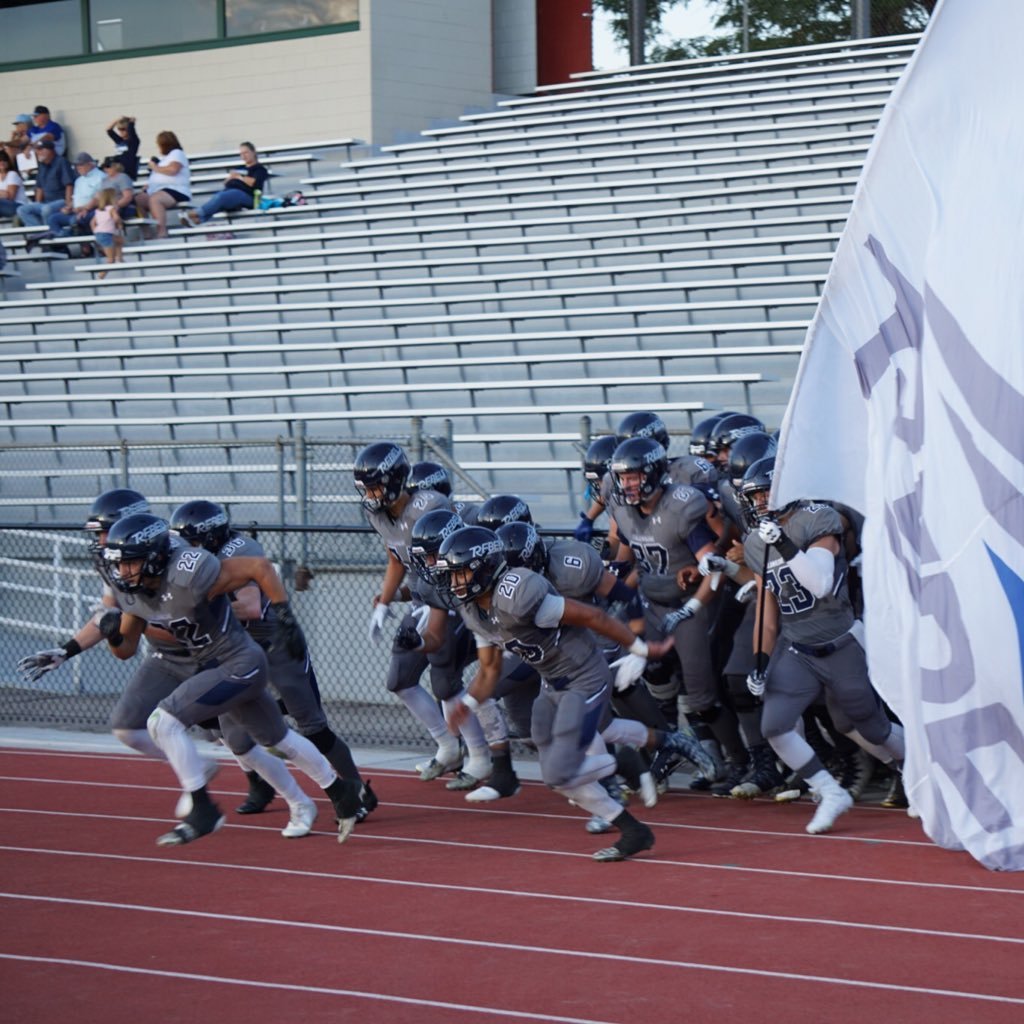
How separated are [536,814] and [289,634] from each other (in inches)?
58.7

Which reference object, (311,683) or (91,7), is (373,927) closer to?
(311,683)

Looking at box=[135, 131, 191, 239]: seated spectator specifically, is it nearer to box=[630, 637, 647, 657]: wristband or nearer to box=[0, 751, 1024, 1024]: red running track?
box=[0, 751, 1024, 1024]: red running track

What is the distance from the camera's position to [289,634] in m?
8.09

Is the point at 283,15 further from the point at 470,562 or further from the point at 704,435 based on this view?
the point at 470,562

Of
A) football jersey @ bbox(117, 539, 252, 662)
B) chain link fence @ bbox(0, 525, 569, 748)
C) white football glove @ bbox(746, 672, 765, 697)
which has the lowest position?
chain link fence @ bbox(0, 525, 569, 748)

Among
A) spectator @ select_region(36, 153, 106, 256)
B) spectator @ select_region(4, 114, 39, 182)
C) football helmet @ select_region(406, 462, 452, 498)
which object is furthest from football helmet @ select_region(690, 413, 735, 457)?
spectator @ select_region(4, 114, 39, 182)

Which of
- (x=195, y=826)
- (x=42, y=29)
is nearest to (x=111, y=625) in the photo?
(x=195, y=826)

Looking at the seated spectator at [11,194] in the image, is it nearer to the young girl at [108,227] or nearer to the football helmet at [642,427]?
the young girl at [108,227]

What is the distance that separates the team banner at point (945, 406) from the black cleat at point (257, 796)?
3118mm

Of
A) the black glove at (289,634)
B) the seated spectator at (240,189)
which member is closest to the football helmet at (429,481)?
the black glove at (289,634)

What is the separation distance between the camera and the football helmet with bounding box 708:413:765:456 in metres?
8.92

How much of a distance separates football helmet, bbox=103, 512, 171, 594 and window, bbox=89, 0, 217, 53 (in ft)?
48.8

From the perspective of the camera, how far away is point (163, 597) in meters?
7.36

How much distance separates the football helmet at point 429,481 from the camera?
29.2ft
